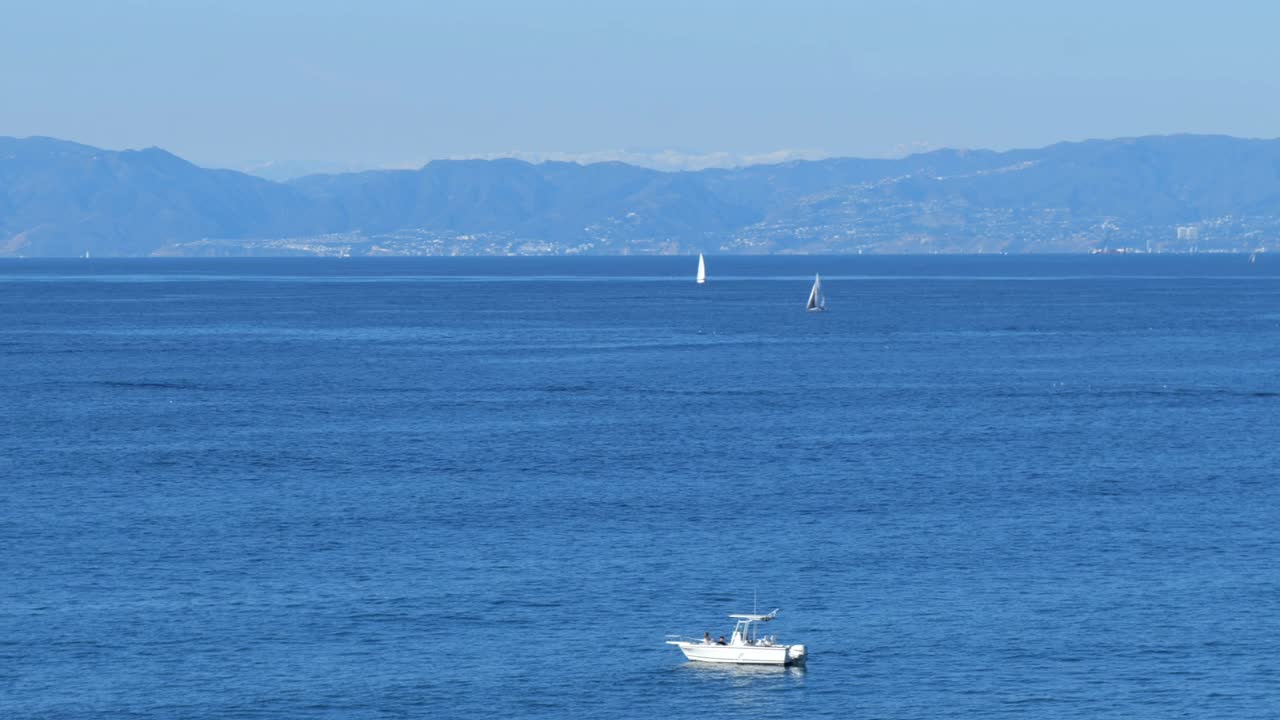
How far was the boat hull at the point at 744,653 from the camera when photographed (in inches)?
3275

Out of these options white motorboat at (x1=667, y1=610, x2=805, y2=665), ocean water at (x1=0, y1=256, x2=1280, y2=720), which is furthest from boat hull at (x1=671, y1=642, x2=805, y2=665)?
ocean water at (x1=0, y1=256, x2=1280, y2=720)

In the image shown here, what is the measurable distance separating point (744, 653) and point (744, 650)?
0.43 feet

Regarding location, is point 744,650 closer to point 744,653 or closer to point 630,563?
point 744,653

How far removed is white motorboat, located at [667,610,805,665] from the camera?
273 feet

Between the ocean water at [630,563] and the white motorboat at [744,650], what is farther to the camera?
the white motorboat at [744,650]

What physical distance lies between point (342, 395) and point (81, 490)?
207 ft

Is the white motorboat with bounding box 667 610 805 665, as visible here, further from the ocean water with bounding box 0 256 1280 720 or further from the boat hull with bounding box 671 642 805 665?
the ocean water with bounding box 0 256 1280 720

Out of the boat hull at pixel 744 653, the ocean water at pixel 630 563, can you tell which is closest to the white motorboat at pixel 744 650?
the boat hull at pixel 744 653

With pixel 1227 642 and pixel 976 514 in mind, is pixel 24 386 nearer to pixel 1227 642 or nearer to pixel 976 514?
pixel 976 514

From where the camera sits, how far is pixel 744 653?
276ft

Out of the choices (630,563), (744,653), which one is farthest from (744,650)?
(630,563)

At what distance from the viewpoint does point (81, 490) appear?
124750 mm

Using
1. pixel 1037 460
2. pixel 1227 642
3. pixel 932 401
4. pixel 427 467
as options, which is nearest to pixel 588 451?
pixel 427 467

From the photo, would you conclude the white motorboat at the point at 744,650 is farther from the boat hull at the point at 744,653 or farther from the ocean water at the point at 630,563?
the ocean water at the point at 630,563
